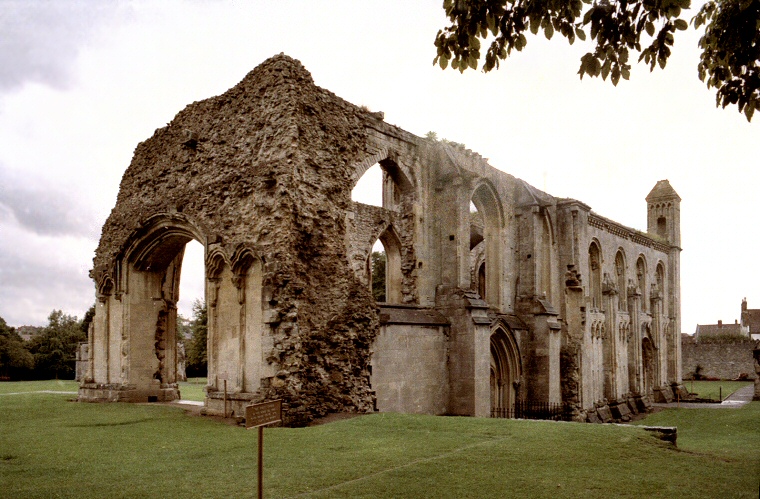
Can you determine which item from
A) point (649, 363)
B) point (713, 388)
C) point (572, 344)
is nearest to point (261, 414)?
point (572, 344)

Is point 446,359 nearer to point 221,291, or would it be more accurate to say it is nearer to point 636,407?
point 221,291

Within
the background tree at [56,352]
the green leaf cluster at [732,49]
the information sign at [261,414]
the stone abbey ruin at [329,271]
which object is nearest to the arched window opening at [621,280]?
the stone abbey ruin at [329,271]

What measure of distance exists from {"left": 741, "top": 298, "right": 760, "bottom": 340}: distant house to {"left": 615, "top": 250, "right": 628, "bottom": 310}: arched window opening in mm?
37654

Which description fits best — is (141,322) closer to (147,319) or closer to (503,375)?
(147,319)

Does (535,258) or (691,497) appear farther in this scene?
(535,258)

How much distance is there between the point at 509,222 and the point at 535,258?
133cm

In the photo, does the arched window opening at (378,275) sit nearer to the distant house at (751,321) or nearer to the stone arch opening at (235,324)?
the stone arch opening at (235,324)

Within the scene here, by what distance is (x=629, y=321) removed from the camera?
2808 centimetres

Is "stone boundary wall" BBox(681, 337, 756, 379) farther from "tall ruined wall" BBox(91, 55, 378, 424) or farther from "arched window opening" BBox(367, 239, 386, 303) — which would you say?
"tall ruined wall" BBox(91, 55, 378, 424)

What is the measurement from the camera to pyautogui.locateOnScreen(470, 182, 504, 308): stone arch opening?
19656 millimetres

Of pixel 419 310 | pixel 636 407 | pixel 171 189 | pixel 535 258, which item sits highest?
pixel 171 189

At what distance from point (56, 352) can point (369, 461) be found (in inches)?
1342

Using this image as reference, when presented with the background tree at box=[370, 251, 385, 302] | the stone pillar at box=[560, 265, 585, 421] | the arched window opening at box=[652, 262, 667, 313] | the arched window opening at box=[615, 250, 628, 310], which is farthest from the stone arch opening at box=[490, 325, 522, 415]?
the background tree at box=[370, 251, 385, 302]

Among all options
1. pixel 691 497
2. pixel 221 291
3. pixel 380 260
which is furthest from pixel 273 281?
pixel 380 260
